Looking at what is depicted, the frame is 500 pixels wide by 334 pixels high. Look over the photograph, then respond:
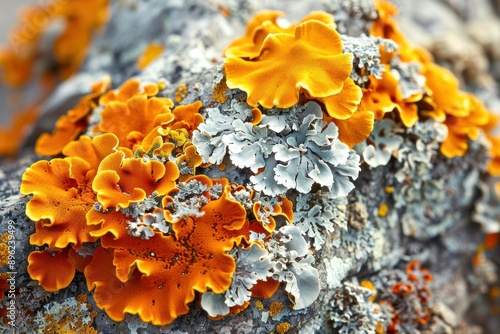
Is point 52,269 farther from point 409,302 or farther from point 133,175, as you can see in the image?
point 409,302

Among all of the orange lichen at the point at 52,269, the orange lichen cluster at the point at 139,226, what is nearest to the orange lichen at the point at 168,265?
the orange lichen cluster at the point at 139,226

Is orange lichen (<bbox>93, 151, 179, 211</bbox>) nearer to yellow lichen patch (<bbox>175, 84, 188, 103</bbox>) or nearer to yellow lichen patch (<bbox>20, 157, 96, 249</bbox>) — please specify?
yellow lichen patch (<bbox>20, 157, 96, 249</bbox>)

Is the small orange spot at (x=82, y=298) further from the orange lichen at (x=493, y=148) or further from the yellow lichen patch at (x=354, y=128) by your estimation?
the orange lichen at (x=493, y=148)

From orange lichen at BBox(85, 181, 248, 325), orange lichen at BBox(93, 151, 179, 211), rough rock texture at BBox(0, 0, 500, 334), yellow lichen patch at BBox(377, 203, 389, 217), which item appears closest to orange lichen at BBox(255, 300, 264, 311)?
rough rock texture at BBox(0, 0, 500, 334)

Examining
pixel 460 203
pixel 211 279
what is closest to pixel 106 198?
pixel 211 279

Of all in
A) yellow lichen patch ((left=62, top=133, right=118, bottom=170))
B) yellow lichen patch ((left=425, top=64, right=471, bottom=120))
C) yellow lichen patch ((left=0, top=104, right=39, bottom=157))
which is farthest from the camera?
yellow lichen patch ((left=0, top=104, right=39, bottom=157))

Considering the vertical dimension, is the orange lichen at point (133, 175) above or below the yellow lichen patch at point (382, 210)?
above

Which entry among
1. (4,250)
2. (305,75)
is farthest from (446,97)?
(4,250)
